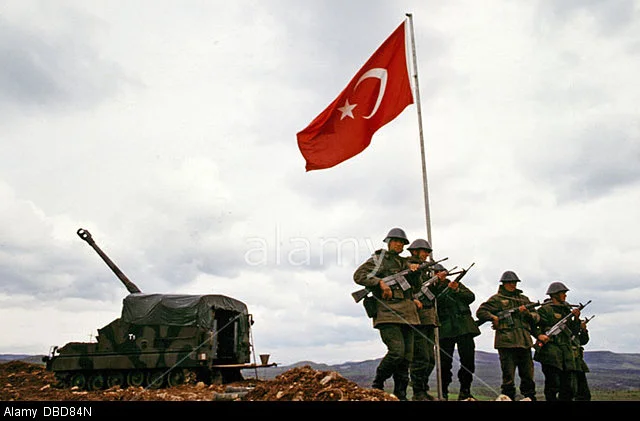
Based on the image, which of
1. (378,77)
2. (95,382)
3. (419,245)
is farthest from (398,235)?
(95,382)

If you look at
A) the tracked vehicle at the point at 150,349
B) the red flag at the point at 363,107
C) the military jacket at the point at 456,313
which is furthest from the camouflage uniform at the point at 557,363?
the tracked vehicle at the point at 150,349

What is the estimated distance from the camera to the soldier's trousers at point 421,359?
7.80 meters

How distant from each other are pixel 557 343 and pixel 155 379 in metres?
9.77

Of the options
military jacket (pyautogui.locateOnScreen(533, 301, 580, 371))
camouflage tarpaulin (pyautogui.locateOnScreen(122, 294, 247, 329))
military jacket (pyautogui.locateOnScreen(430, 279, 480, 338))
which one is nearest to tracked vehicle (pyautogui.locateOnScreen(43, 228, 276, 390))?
camouflage tarpaulin (pyautogui.locateOnScreen(122, 294, 247, 329))

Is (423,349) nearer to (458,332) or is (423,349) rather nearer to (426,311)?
(426,311)

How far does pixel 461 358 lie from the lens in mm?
9117

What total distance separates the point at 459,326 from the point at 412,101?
147 inches

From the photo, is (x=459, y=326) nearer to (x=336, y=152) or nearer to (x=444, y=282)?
(x=444, y=282)
